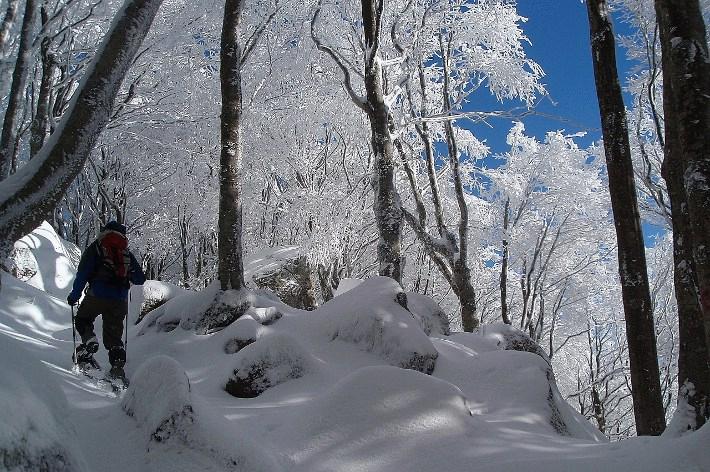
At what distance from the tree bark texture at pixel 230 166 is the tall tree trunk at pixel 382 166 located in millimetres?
2221

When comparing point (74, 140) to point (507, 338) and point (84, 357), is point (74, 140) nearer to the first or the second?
point (84, 357)

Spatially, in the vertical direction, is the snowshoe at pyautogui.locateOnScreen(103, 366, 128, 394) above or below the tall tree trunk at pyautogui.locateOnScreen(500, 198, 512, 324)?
below

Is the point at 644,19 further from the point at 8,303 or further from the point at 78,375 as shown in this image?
the point at 8,303

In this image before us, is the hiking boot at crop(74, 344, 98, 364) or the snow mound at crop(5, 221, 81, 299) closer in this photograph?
the hiking boot at crop(74, 344, 98, 364)

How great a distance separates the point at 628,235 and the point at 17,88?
34.5 ft

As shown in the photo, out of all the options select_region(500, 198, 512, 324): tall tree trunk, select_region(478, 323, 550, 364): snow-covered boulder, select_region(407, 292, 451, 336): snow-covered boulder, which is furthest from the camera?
select_region(500, 198, 512, 324): tall tree trunk

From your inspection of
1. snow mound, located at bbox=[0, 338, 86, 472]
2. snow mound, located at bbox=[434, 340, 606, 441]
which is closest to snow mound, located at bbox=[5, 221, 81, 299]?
snow mound, located at bbox=[434, 340, 606, 441]

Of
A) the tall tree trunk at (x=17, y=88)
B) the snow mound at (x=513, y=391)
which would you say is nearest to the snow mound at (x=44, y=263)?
the tall tree trunk at (x=17, y=88)

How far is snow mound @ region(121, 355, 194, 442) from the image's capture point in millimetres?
2398

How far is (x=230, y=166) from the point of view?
7.02 metres

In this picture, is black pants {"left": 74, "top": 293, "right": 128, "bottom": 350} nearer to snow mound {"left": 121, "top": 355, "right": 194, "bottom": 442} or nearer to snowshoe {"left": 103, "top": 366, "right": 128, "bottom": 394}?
snowshoe {"left": 103, "top": 366, "right": 128, "bottom": 394}

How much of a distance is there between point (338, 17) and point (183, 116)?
6.41 metres

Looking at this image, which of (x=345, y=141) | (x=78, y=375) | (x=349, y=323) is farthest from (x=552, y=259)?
(x=78, y=375)

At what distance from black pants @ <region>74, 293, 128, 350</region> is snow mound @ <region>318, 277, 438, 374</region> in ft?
7.95
